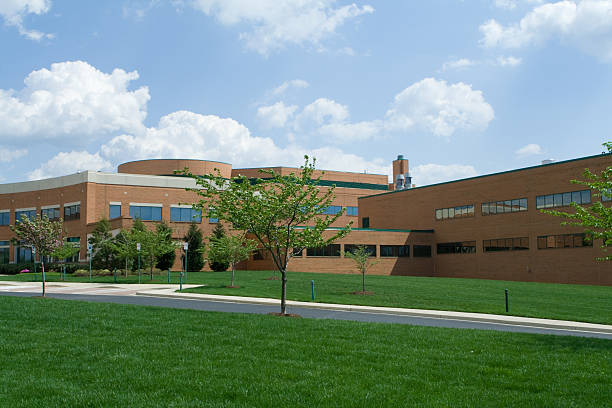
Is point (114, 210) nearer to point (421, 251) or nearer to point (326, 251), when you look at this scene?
point (326, 251)

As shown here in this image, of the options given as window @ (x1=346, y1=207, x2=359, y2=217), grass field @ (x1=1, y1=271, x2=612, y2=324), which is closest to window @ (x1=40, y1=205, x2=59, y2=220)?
grass field @ (x1=1, y1=271, x2=612, y2=324)

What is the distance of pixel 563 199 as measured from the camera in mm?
46594

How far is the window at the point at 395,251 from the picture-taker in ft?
191

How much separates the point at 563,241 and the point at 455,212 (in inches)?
473

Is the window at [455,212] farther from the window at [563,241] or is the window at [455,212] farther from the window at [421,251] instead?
the window at [563,241]

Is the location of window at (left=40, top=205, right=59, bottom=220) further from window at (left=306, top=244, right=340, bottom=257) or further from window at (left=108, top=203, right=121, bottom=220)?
window at (left=306, top=244, right=340, bottom=257)

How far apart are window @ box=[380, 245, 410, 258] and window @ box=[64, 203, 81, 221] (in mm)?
31217

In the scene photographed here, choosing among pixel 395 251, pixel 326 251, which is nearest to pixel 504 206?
pixel 395 251

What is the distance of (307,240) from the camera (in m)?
18.7

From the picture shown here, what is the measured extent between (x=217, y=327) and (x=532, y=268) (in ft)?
141

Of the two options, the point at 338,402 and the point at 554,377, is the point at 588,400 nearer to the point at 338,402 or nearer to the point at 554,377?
the point at 554,377

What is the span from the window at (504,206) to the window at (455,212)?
160 centimetres

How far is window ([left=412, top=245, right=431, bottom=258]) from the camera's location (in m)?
59.5

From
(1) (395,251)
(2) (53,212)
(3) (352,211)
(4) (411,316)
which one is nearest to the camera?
(4) (411,316)
